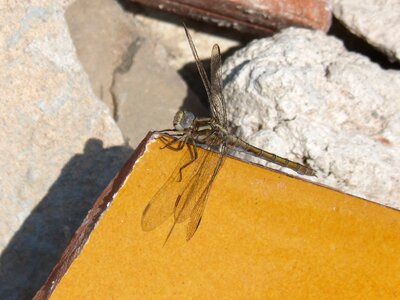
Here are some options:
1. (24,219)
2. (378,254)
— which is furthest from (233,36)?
(378,254)

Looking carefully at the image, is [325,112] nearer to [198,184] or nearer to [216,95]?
[216,95]

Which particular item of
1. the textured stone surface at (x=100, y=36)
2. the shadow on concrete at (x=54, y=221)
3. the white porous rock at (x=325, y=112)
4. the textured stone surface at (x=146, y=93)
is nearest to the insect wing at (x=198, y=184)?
the white porous rock at (x=325, y=112)

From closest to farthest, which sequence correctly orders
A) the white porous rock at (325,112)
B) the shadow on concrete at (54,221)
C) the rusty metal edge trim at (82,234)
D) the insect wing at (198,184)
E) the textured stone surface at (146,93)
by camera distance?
the rusty metal edge trim at (82,234) → the insect wing at (198,184) → the white porous rock at (325,112) → the shadow on concrete at (54,221) → the textured stone surface at (146,93)

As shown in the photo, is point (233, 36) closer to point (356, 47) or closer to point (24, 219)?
point (356, 47)

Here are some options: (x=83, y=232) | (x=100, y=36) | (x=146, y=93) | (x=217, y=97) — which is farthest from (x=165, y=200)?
(x=100, y=36)

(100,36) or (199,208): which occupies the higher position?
(100,36)

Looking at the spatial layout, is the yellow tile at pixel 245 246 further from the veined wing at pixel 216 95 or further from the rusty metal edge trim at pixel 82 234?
the veined wing at pixel 216 95
